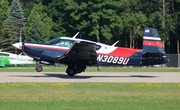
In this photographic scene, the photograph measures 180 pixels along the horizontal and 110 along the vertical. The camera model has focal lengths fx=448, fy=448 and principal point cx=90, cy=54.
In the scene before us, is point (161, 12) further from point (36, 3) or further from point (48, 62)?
point (48, 62)

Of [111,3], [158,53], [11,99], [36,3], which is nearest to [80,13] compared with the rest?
[111,3]

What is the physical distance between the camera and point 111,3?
67625 mm

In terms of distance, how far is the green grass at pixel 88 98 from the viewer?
1348 centimetres

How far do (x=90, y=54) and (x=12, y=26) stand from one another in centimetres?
4417

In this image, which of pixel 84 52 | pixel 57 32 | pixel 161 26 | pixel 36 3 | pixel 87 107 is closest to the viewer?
pixel 87 107

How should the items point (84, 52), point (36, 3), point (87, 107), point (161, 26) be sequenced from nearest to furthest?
point (87, 107), point (84, 52), point (161, 26), point (36, 3)

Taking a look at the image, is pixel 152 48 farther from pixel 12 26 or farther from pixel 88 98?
pixel 12 26

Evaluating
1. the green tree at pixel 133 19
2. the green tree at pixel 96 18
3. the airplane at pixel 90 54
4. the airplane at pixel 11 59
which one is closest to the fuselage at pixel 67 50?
the airplane at pixel 90 54

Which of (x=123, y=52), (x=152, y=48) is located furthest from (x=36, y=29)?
(x=152, y=48)

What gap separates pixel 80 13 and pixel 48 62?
43.1 metres

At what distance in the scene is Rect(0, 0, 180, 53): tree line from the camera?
209ft

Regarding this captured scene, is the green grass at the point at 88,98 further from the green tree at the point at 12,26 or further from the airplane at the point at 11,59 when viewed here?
the green tree at the point at 12,26


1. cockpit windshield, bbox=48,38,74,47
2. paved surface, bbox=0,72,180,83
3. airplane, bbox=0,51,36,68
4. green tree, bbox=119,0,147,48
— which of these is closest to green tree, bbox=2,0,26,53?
green tree, bbox=119,0,147,48

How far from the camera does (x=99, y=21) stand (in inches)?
2692
